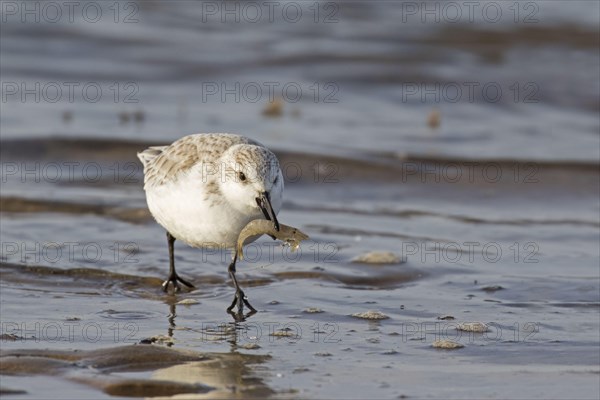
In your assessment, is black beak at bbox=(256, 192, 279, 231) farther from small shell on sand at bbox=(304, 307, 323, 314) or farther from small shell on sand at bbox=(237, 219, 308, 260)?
small shell on sand at bbox=(304, 307, 323, 314)

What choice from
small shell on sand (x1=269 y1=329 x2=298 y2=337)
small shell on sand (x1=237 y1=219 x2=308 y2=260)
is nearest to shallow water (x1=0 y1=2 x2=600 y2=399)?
small shell on sand (x1=269 y1=329 x2=298 y2=337)

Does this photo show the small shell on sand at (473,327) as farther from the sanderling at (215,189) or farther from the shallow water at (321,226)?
the sanderling at (215,189)

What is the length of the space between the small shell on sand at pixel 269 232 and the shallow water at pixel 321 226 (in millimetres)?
464

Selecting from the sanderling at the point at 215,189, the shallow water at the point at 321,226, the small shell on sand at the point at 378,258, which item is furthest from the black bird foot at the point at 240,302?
the small shell on sand at the point at 378,258

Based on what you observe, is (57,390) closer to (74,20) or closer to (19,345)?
(19,345)

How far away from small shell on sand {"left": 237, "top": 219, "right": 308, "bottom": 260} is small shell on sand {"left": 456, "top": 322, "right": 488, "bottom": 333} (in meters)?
1.05

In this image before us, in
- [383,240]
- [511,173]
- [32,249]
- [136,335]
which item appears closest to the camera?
[136,335]

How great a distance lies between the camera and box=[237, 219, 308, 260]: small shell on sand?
6.68 m

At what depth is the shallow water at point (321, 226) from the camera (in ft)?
18.9

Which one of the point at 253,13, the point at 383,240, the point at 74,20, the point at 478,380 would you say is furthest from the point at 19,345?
the point at 253,13

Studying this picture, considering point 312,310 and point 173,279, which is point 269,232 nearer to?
point 312,310

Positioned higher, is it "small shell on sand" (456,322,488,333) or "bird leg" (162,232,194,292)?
"bird leg" (162,232,194,292)

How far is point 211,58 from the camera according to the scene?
16.5 metres

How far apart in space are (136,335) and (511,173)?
5.88 metres
